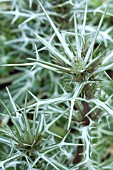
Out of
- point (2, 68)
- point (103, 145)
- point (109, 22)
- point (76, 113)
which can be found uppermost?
point (109, 22)

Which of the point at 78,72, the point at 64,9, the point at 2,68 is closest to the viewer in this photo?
the point at 78,72

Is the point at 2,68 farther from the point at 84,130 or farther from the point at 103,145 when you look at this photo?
the point at 84,130

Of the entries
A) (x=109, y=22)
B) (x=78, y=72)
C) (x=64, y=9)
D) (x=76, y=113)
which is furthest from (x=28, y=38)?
(x=78, y=72)

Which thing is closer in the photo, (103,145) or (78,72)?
(78,72)

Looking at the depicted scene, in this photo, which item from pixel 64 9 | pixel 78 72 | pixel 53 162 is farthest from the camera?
pixel 64 9

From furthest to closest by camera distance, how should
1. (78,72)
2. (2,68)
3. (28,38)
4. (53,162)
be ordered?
(2,68) < (28,38) < (53,162) < (78,72)

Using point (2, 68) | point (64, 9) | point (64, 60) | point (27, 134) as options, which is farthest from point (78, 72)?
point (2, 68)

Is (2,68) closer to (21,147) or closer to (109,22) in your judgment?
(109,22)

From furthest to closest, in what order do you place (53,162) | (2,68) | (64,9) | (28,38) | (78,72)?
(2,68)
(28,38)
(64,9)
(53,162)
(78,72)

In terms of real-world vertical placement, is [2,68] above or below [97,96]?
below
